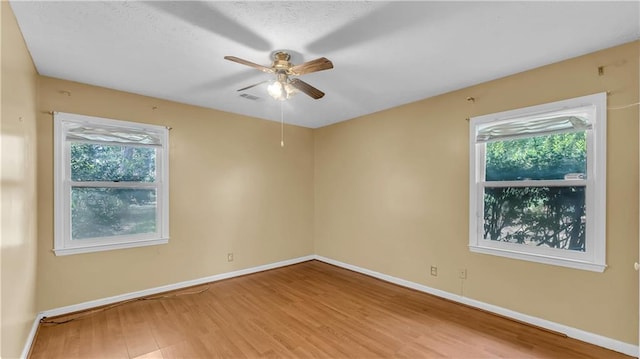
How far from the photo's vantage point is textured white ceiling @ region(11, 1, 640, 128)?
182 cm

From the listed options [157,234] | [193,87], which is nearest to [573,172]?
[193,87]

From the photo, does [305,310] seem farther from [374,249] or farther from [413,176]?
[413,176]

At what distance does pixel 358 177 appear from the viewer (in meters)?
4.48

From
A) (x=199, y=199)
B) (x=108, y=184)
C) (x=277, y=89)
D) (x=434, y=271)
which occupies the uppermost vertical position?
(x=277, y=89)

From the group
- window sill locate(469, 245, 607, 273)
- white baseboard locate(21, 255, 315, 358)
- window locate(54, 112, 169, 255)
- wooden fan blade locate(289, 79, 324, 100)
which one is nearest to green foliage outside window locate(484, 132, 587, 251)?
window sill locate(469, 245, 607, 273)

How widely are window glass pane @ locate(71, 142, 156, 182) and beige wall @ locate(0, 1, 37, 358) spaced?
0.52 m

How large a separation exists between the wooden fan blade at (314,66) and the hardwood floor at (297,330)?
2.27m

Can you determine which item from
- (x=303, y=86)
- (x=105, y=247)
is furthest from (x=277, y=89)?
(x=105, y=247)

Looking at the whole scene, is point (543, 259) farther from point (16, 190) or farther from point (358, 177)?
point (16, 190)

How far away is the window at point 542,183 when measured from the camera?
240 centimetres

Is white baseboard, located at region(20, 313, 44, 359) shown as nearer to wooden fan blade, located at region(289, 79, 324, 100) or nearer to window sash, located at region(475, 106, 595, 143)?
wooden fan blade, located at region(289, 79, 324, 100)

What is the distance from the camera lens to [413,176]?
373cm

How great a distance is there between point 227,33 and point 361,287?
3301 millimetres

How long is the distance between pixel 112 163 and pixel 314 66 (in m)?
2.77
